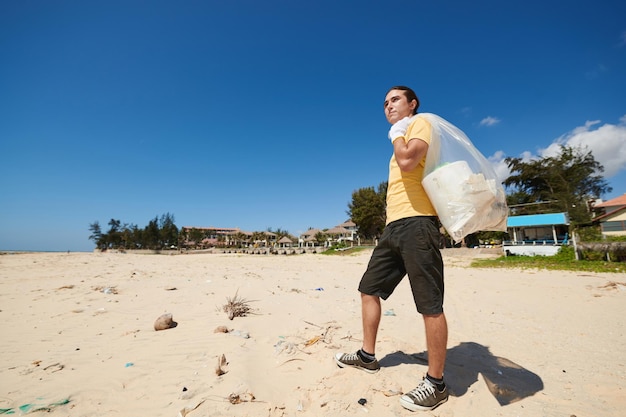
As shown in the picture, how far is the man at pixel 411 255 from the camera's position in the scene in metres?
1.76

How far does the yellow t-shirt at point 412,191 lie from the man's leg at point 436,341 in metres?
0.72

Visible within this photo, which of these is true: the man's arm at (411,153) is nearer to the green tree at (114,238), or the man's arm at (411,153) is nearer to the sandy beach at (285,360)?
the sandy beach at (285,360)

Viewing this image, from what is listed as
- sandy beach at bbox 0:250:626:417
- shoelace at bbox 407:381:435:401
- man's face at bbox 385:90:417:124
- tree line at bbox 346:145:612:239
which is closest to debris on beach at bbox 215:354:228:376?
Answer: sandy beach at bbox 0:250:626:417

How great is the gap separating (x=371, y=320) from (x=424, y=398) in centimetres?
60

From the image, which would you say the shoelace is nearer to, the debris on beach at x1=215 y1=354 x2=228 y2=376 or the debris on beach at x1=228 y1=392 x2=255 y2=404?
the debris on beach at x1=228 y1=392 x2=255 y2=404

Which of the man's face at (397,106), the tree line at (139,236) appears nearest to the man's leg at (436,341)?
A: the man's face at (397,106)

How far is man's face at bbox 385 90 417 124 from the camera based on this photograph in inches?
84.4

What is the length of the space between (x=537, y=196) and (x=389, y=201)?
43.8m

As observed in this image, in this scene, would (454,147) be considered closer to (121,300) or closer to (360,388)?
(360,388)

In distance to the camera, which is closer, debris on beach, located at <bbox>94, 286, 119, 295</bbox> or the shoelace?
the shoelace

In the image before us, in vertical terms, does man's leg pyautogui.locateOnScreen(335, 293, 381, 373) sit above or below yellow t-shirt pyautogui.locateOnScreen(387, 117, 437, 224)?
below

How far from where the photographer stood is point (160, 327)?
10.6 feet

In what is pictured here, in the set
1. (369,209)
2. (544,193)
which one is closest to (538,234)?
(544,193)

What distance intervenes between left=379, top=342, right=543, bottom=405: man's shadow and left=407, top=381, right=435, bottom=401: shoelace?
284 millimetres
